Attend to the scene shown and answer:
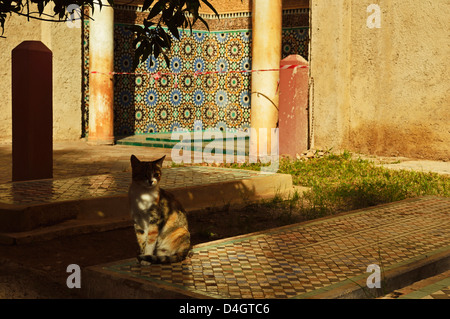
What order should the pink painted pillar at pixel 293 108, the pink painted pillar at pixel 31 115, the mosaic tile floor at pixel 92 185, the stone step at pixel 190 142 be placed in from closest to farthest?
the mosaic tile floor at pixel 92 185 → the pink painted pillar at pixel 31 115 → the pink painted pillar at pixel 293 108 → the stone step at pixel 190 142

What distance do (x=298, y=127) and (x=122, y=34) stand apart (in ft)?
16.1

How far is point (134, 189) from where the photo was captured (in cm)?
352

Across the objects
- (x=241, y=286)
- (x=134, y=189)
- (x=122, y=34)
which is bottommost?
(x=241, y=286)

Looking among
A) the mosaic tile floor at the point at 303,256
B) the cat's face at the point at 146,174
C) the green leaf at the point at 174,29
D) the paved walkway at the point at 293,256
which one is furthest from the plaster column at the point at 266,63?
the green leaf at the point at 174,29

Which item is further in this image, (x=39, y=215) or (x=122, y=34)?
(x=122, y=34)

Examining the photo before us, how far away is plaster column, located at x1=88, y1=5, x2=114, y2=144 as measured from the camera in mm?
11273

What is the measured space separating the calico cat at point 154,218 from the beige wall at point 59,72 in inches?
323

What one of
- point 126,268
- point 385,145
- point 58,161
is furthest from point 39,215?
point 385,145

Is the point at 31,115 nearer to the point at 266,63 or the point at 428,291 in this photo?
the point at 428,291

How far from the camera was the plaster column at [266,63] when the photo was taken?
32.5 ft

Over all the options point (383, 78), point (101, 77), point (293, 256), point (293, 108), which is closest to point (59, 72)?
point (101, 77)

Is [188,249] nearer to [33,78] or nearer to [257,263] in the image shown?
[257,263]

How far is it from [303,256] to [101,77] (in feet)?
26.5

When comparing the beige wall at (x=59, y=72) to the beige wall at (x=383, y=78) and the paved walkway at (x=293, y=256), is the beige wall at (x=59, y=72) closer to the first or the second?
the beige wall at (x=383, y=78)
